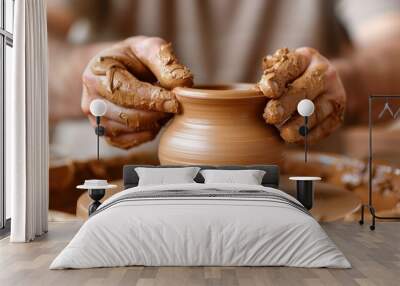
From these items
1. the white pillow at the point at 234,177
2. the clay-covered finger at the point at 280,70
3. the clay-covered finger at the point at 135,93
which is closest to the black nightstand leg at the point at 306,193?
the white pillow at the point at 234,177

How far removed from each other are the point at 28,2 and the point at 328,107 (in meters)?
3.30

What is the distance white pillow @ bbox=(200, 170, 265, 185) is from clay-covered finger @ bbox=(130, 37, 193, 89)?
1.16 m

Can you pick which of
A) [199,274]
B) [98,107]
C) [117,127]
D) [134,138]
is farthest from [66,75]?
[199,274]

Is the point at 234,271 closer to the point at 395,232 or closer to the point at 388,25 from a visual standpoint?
the point at 395,232

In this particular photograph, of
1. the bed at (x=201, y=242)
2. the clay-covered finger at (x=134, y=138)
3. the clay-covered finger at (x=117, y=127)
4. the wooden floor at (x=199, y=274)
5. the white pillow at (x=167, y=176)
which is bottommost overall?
the wooden floor at (x=199, y=274)

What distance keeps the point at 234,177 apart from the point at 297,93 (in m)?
1.26

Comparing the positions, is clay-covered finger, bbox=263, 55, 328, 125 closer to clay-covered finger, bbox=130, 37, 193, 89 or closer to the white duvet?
clay-covered finger, bbox=130, 37, 193, 89

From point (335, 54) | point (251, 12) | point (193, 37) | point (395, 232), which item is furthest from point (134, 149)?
point (395, 232)

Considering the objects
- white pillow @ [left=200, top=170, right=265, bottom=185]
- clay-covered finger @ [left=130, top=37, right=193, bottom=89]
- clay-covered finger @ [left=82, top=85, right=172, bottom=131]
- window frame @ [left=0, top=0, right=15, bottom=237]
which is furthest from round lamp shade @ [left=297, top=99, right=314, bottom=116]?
window frame @ [left=0, top=0, right=15, bottom=237]

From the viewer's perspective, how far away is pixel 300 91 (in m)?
6.73

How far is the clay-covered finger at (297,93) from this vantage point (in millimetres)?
6625

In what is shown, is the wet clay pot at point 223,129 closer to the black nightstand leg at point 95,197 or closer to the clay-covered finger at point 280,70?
the clay-covered finger at point 280,70

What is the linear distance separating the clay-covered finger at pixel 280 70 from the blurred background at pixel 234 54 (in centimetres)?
19

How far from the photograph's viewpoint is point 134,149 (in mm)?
7051
